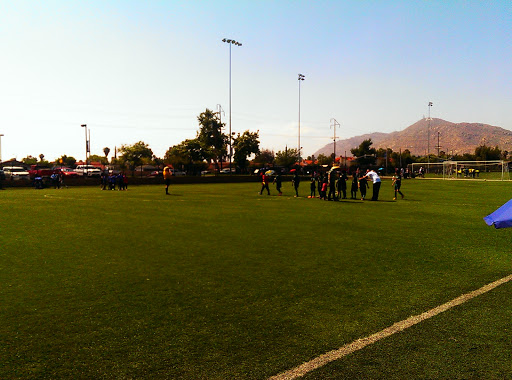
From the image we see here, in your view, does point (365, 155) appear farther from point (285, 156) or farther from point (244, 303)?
point (244, 303)

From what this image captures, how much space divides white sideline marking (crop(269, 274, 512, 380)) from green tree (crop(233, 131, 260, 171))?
74665 millimetres

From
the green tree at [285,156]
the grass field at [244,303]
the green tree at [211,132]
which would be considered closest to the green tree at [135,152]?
the green tree at [211,132]

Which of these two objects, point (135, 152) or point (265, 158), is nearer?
point (135, 152)

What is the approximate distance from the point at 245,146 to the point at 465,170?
40272mm

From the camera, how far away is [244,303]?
525 cm

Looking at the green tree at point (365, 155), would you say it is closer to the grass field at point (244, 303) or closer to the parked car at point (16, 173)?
the parked car at point (16, 173)

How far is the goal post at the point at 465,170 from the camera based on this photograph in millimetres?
61344

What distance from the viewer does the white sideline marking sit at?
3.50 meters

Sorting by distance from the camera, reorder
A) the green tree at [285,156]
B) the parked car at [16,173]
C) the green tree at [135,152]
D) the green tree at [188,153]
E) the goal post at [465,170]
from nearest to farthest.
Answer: the parked car at [16,173]
the goal post at [465,170]
the green tree at [188,153]
the green tree at [135,152]
the green tree at [285,156]

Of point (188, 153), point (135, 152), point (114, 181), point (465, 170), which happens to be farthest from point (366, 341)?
point (135, 152)

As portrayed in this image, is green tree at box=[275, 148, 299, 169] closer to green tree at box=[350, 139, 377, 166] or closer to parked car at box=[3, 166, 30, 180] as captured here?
green tree at box=[350, 139, 377, 166]

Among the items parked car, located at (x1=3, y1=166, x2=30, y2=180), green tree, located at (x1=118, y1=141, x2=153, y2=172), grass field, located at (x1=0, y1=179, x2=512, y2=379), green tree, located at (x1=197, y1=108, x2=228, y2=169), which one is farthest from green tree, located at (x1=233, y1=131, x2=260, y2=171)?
grass field, located at (x1=0, y1=179, x2=512, y2=379)

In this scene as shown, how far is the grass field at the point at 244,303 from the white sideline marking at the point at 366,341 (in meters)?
0.09

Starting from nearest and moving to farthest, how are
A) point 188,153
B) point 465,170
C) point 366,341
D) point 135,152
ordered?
point 366,341 → point 465,170 → point 188,153 → point 135,152
